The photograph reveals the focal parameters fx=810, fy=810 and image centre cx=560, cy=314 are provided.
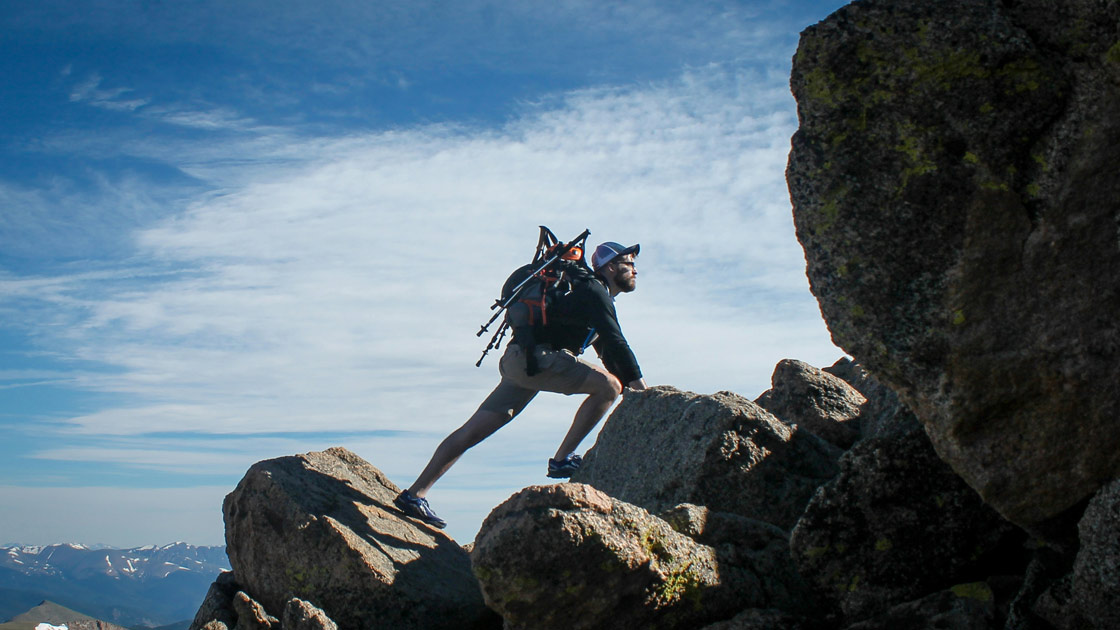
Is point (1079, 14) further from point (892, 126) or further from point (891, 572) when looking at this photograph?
point (891, 572)

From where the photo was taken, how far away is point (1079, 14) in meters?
5.77

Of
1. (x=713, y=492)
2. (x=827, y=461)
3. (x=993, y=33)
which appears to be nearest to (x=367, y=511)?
(x=713, y=492)

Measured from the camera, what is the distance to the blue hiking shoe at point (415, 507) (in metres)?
11.5

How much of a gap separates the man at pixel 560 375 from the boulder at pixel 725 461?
1.39 metres

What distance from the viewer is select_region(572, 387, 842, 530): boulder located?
973 centimetres

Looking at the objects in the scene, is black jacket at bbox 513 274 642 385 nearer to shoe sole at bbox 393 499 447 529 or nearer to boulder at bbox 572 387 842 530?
boulder at bbox 572 387 842 530

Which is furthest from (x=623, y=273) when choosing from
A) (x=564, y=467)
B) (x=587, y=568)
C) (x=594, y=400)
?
(x=587, y=568)

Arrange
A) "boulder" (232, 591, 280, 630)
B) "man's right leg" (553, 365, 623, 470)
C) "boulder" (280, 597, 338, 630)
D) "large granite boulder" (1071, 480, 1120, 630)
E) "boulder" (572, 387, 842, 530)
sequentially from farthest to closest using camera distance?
1. "man's right leg" (553, 365, 623, 470)
2. "boulder" (572, 387, 842, 530)
3. "boulder" (232, 591, 280, 630)
4. "boulder" (280, 597, 338, 630)
5. "large granite boulder" (1071, 480, 1120, 630)

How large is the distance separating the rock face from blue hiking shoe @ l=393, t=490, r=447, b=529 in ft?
23.5

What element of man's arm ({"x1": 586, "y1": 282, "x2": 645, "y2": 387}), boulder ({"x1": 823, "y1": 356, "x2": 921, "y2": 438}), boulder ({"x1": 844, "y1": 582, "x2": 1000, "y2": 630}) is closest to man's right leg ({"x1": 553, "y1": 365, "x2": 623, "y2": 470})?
man's arm ({"x1": 586, "y1": 282, "x2": 645, "y2": 387})

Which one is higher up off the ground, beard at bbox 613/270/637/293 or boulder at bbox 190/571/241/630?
beard at bbox 613/270/637/293

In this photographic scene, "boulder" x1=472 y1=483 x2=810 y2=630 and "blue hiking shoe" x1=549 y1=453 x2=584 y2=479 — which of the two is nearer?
"boulder" x1=472 y1=483 x2=810 y2=630

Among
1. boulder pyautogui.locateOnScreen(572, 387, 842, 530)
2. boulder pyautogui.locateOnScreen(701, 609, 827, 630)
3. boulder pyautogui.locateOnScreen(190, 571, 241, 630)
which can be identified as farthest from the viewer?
boulder pyautogui.locateOnScreen(572, 387, 842, 530)

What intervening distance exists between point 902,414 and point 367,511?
22.3 ft
